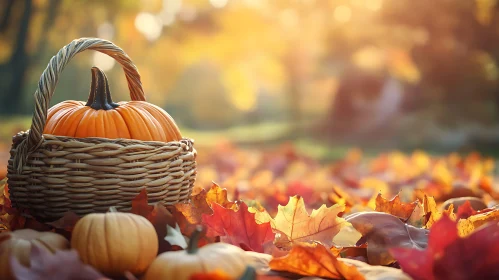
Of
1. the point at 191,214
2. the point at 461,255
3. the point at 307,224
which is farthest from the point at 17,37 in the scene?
the point at 461,255

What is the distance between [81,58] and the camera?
14.1 meters

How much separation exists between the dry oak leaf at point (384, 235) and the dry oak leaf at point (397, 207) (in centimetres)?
17

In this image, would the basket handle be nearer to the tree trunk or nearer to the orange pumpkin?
the orange pumpkin

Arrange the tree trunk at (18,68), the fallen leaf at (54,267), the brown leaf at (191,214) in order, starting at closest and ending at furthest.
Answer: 1. the fallen leaf at (54,267)
2. the brown leaf at (191,214)
3. the tree trunk at (18,68)

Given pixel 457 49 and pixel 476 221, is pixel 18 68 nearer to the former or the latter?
pixel 457 49

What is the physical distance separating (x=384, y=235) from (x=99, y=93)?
0.94 m

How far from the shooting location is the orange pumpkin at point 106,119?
1487 millimetres

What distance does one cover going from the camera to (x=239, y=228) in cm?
137

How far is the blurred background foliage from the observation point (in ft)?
30.8

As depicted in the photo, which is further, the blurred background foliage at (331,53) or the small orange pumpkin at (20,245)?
the blurred background foliage at (331,53)

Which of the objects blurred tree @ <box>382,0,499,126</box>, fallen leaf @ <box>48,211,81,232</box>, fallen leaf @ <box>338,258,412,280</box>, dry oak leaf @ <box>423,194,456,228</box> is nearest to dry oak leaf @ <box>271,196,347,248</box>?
fallen leaf @ <box>338,258,412,280</box>

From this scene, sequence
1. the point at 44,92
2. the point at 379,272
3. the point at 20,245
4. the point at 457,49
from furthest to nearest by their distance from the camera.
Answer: the point at 457,49
the point at 44,92
the point at 379,272
the point at 20,245

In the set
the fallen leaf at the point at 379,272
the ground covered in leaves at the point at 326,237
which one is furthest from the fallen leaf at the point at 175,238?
the fallen leaf at the point at 379,272

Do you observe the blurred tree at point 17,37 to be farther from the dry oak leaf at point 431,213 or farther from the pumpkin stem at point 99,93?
the dry oak leaf at point 431,213
